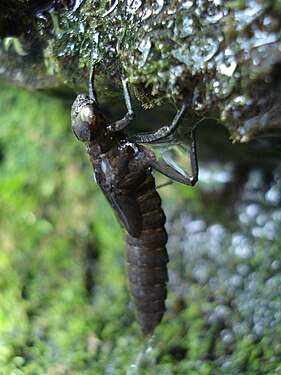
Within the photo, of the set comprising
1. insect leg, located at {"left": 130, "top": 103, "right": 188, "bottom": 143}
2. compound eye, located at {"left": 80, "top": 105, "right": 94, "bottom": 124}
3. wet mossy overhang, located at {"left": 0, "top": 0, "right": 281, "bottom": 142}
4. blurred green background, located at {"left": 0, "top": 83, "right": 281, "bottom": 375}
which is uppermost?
wet mossy overhang, located at {"left": 0, "top": 0, "right": 281, "bottom": 142}

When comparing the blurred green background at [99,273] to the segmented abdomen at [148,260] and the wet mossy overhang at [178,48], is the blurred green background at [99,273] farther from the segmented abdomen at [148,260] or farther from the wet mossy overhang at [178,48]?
the wet mossy overhang at [178,48]

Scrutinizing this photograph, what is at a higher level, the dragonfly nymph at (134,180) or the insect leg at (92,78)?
the insect leg at (92,78)

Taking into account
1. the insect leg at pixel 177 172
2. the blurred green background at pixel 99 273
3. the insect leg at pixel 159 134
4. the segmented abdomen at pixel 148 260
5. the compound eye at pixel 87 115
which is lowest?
the blurred green background at pixel 99 273

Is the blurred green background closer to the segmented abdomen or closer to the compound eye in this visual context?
the segmented abdomen

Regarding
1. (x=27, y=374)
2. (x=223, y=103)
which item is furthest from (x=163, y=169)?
(x=27, y=374)

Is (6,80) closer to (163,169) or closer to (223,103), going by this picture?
(163,169)

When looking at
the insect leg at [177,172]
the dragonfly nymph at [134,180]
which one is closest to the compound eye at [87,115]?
the dragonfly nymph at [134,180]

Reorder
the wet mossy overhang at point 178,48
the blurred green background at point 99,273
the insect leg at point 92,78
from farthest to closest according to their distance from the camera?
the blurred green background at point 99,273
the insect leg at point 92,78
the wet mossy overhang at point 178,48

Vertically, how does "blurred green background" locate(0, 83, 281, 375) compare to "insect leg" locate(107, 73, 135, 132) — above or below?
below

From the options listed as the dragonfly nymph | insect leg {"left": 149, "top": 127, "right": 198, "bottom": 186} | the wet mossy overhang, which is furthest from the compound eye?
insect leg {"left": 149, "top": 127, "right": 198, "bottom": 186}
